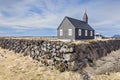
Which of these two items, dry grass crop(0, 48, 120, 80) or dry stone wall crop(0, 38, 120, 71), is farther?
dry stone wall crop(0, 38, 120, 71)

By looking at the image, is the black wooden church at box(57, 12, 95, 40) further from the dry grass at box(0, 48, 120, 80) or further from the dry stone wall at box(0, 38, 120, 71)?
the dry grass at box(0, 48, 120, 80)

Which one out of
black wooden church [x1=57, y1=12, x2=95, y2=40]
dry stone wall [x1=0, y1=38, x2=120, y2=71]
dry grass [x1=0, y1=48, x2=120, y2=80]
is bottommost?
dry grass [x1=0, y1=48, x2=120, y2=80]

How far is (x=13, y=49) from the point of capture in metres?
18.6

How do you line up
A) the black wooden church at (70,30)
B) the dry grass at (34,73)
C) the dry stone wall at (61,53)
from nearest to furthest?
the dry grass at (34,73) → the dry stone wall at (61,53) → the black wooden church at (70,30)

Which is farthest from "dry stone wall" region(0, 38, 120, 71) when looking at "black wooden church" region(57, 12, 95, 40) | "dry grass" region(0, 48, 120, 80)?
"black wooden church" region(57, 12, 95, 40)

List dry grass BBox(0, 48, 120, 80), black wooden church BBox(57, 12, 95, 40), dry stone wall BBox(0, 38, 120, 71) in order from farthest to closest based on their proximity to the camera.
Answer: black wooden church BBox(57, 12, 95, 40) → dry stone wall BBox(0, 38, 120, 71) → dry grass BBox(0, 48, 120, 80)

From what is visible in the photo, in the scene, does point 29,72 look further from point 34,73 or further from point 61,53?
point 61,53

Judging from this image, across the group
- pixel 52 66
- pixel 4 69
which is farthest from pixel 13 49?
pixel 52 66

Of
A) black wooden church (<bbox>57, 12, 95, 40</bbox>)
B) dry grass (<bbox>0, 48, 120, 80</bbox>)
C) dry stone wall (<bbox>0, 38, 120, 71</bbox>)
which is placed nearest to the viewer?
dry grass (<bbox>0, 48, 120, 80</bbox>)

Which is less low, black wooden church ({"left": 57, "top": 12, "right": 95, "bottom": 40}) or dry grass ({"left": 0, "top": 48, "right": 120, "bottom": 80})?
black wooden church ({"left": 57, "top": 12, "right": 95, "bottom": 40})

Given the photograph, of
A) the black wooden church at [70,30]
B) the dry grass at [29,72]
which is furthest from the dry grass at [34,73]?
the black wooden church at [70,30]

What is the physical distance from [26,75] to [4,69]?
2.40 m

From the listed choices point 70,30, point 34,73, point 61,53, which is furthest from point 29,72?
point 70,30

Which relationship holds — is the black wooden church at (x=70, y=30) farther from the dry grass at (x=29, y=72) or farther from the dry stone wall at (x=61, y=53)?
the dry grass at (x=29, y=72)
